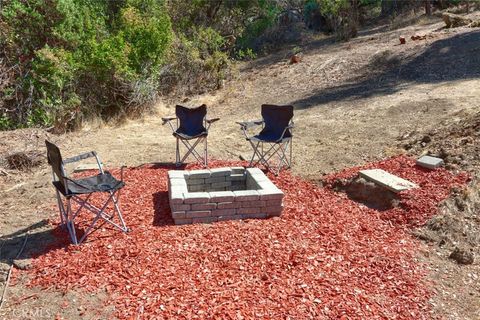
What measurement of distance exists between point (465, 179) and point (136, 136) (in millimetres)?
5873

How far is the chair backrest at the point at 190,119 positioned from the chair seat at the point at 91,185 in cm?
258

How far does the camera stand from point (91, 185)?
4.42 meters

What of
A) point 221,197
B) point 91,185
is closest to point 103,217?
point 91,185

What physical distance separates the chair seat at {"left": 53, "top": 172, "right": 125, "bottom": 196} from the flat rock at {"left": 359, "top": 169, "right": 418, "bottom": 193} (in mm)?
2986

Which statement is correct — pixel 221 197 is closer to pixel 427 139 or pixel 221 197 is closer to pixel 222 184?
pixel 222 184

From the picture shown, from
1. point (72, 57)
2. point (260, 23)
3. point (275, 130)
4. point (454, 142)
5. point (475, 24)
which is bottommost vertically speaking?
point (454, 142)

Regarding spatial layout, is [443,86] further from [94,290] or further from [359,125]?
[94,290]

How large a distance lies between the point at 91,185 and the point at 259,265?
71.5 inches

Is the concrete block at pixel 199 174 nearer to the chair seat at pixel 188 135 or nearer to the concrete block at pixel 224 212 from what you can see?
the concrete block at pixel 224 212

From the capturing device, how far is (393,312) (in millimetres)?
3377

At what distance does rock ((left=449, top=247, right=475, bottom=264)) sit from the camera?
4129 millimetres

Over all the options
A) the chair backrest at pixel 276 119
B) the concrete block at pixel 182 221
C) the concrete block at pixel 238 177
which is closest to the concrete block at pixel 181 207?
the concrete block at pixel 182 221

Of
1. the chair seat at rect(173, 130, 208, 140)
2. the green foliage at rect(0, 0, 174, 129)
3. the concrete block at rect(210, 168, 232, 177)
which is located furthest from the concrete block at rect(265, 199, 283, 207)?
the green foliage at rect(0, 0, 174, 129)

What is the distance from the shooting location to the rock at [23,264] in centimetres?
382
